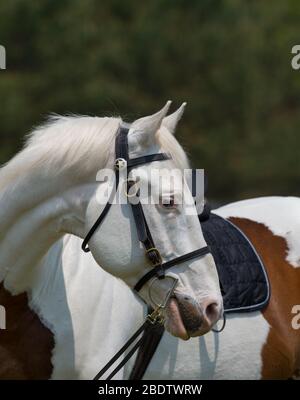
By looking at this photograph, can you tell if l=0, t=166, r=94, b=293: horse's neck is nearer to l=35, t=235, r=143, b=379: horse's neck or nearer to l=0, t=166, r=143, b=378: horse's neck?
l=0, t=166, r=143, b=378: horse's neck

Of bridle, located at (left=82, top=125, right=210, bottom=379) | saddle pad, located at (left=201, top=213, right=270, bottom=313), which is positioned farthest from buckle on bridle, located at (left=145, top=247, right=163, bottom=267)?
saddle pad, located at (left=201, top=213, right=270, bottom=313)

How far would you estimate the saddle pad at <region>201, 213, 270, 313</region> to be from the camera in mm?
4477

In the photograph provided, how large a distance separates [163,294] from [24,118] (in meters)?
16.6

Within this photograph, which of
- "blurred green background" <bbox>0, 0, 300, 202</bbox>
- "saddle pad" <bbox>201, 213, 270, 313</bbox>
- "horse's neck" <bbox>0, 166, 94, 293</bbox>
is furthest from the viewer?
"blurred green background" <bbox>0, 0, 300, 202</bbox>

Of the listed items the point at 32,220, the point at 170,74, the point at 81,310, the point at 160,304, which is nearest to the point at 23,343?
the point at 81,310

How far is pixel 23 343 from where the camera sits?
3891 millimetres

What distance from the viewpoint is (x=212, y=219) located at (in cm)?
476

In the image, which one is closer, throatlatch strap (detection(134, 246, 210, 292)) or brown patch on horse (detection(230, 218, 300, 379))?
throatlatch strap (detection(134, 246, 210, 292))

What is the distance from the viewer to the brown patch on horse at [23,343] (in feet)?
12.7

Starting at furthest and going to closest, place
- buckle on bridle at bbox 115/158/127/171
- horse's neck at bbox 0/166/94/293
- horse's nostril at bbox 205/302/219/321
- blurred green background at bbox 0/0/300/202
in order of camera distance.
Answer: blurred green background at bbox 0/0/300/202
horse's neck at bbox 0/166/94/293
buckle on bridle at bbox 115/158/127/171
horse's nostril at bbox 205/302/219/321

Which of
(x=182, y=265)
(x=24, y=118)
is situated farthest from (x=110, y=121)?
(x=24, y=118)

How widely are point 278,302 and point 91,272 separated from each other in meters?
1.17

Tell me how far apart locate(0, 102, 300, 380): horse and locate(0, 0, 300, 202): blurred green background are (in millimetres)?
14947

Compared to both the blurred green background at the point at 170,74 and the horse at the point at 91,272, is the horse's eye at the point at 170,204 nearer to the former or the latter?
the horse at the point at 91,272
